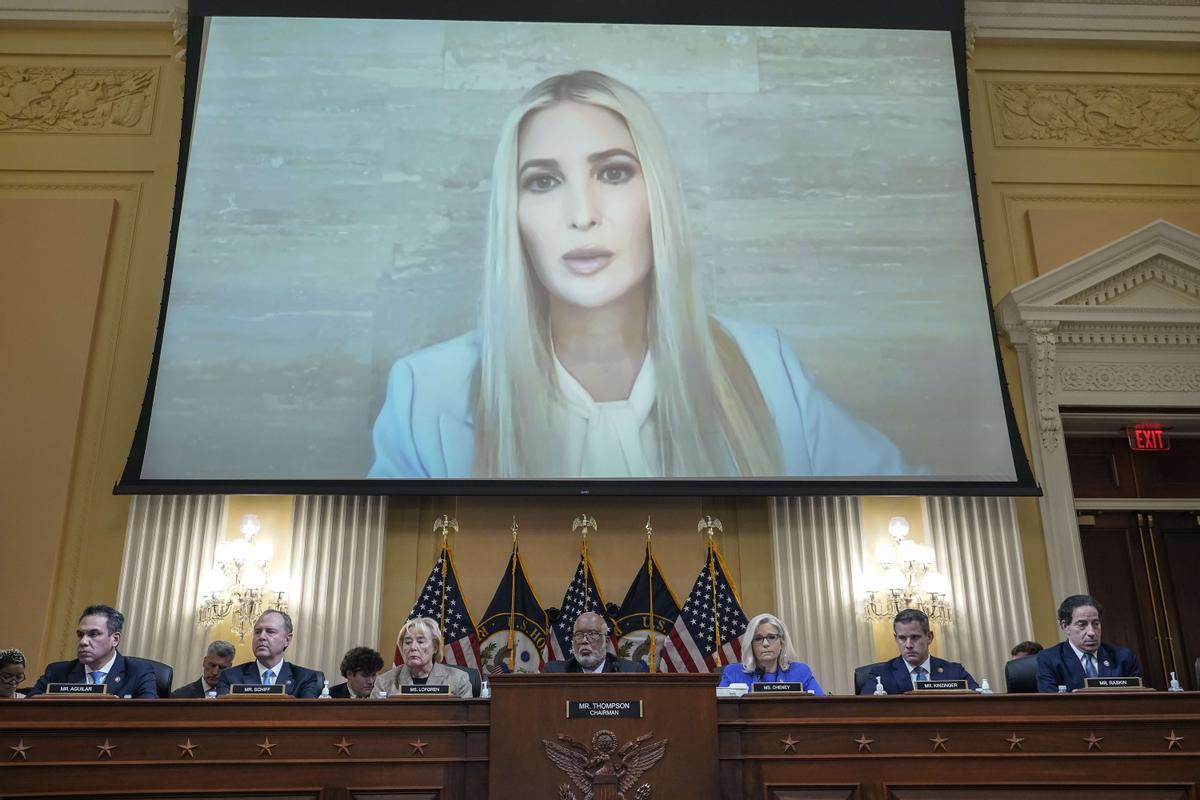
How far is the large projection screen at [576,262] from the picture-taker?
314 inches

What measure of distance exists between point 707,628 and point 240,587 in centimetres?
309

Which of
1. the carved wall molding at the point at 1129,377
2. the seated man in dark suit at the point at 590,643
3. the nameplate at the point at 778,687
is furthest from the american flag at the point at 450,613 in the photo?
the carved wall molding at the point at 1129,377

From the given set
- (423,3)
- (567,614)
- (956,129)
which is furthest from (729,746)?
(423,3)

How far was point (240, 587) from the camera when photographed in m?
7.70

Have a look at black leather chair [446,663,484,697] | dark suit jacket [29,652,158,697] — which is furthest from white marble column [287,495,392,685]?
dark suit jacket [29,652,158,697]

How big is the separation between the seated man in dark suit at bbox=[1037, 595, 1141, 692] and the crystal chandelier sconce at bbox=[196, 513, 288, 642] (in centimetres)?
480

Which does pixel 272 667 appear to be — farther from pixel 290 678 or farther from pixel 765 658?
pixel 765 658

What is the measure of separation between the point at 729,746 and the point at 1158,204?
275 inches

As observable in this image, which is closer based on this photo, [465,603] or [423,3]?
[465,603]

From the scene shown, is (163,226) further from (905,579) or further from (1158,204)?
(1158,204)

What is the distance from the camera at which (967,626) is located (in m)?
7.93

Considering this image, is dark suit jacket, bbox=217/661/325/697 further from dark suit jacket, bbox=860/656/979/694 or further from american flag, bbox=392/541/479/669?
dark suit jacket, bbox=860/656/979/694

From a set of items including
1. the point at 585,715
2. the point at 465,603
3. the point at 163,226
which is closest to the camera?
the point at 585,715

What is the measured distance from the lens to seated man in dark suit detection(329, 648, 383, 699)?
6148mm
